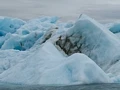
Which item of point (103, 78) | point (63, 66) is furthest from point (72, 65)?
point (103, 78)

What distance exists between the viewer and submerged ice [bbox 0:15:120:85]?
53.3 ft

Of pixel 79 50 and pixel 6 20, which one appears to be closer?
pixel 79 50

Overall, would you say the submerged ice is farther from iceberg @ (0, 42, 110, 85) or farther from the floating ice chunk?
the floating ice chunk

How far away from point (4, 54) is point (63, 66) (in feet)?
29.0

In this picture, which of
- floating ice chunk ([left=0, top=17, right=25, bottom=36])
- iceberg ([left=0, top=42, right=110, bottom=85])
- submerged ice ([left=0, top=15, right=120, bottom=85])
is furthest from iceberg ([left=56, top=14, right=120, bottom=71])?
floating ice chunk ([left=0, top=17, right=25, bottom=36])

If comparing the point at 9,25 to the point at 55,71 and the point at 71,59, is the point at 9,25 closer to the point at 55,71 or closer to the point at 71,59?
the point at 71,59

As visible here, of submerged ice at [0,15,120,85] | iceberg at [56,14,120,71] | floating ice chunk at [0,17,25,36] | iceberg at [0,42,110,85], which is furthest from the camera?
floating ice chunk at [0,17,25,36]

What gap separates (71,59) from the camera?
55.8 feet

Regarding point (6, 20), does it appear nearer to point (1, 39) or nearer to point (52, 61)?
point (1, 39)

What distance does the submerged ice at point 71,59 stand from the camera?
1623 centimetres

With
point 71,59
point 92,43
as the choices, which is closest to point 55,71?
point 71,59

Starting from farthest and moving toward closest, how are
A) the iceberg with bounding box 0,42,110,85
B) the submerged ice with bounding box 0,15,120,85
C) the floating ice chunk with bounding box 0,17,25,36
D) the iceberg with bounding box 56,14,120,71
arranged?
the floating ice chunk with bounding box 0,17,25,36 < the iceberg with bounding box 56,14,120,71 < the submerged ice with bounding box 0,15,120,85 < the iceberg with bounding box 0,42,110,85

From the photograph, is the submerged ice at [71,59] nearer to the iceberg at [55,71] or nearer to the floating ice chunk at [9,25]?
the iceberg at [55,71]

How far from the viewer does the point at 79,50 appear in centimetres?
2286
